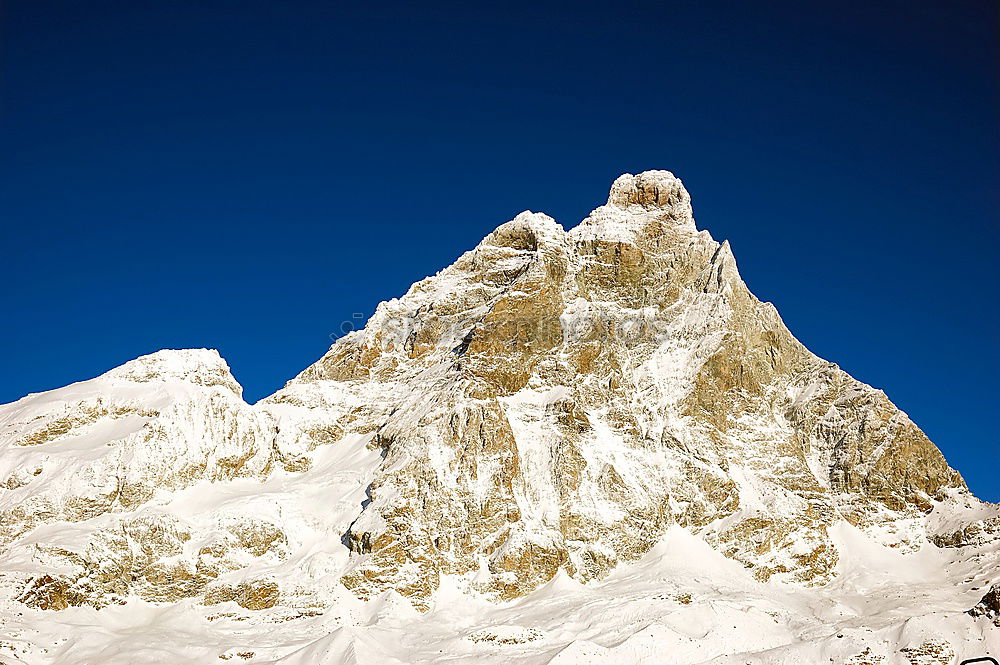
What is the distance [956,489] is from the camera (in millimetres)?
113438

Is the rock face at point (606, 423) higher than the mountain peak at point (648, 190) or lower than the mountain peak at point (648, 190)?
lower

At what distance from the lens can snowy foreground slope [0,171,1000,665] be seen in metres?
83.9

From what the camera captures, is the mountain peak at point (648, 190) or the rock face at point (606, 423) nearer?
the rock face at point (606, 423)

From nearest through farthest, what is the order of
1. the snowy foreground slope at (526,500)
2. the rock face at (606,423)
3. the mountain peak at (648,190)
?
the snowy foreground slope at (526,500) < the rock face at (606,423) < the mountain peak at (648,190)

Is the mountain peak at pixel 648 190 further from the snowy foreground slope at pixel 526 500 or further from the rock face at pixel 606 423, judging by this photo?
the snowy foreground slope at pixel 526 500

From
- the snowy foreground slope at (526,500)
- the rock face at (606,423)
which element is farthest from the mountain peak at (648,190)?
the snowy foreground slope at (526,500)

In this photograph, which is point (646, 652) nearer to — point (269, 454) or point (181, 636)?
point (181, 636)

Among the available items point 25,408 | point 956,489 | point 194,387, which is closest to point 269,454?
point 194,387

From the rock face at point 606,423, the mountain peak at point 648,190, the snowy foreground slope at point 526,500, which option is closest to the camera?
the snowy foreground slope at point 526,500

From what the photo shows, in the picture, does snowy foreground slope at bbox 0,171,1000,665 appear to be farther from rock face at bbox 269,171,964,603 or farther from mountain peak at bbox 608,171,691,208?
mountain peak at bbox 608,171,691,208

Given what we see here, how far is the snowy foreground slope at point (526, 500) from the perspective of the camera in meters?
83.9

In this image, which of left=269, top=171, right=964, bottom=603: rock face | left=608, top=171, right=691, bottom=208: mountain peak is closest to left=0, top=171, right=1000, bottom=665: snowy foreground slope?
left=269, top=171, right=964, bottom=603: rock face

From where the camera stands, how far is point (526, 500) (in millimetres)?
107562

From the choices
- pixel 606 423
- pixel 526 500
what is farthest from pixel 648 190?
pixel 526 500
